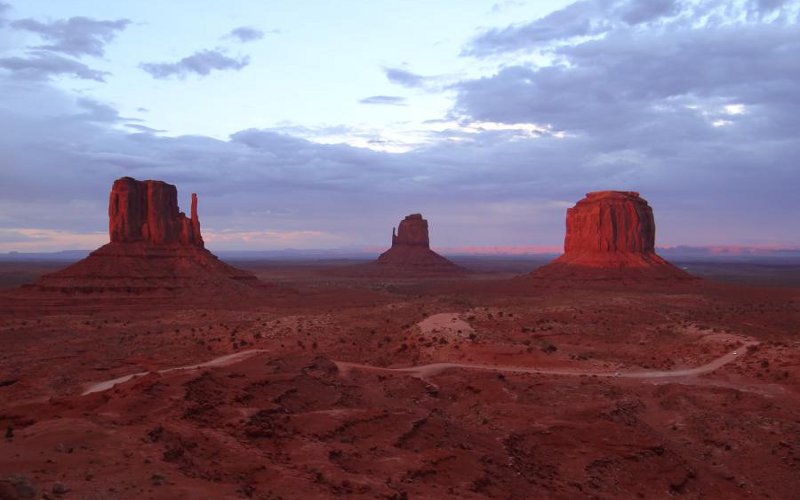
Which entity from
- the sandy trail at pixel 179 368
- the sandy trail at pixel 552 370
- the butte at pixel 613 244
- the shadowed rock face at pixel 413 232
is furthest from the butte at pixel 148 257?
the shadowed rock face at pixel 413 232

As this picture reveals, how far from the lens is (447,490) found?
15656mm

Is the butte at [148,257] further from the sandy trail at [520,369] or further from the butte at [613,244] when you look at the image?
the butte at [613,244]

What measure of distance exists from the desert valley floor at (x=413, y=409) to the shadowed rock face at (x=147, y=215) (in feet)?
99.8

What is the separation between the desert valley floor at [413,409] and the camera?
49.2 ft

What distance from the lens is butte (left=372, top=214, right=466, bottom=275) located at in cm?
15025

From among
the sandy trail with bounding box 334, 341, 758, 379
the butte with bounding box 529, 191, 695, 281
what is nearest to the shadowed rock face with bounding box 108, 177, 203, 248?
the butte with bounding box 529, 191, 695, 281

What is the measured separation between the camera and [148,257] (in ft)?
250

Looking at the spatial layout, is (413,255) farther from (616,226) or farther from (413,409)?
(413,409)

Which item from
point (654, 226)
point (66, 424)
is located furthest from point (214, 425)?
point (654, 226)

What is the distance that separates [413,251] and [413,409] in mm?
138196

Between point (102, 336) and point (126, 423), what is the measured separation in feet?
110

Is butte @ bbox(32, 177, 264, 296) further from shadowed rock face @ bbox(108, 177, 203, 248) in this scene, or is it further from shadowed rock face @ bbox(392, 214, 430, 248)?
shadowed rock face @ bbox(392, 214, 430, 248)

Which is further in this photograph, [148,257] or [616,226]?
[616,226]

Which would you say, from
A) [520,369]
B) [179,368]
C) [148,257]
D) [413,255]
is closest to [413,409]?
[520,369]
